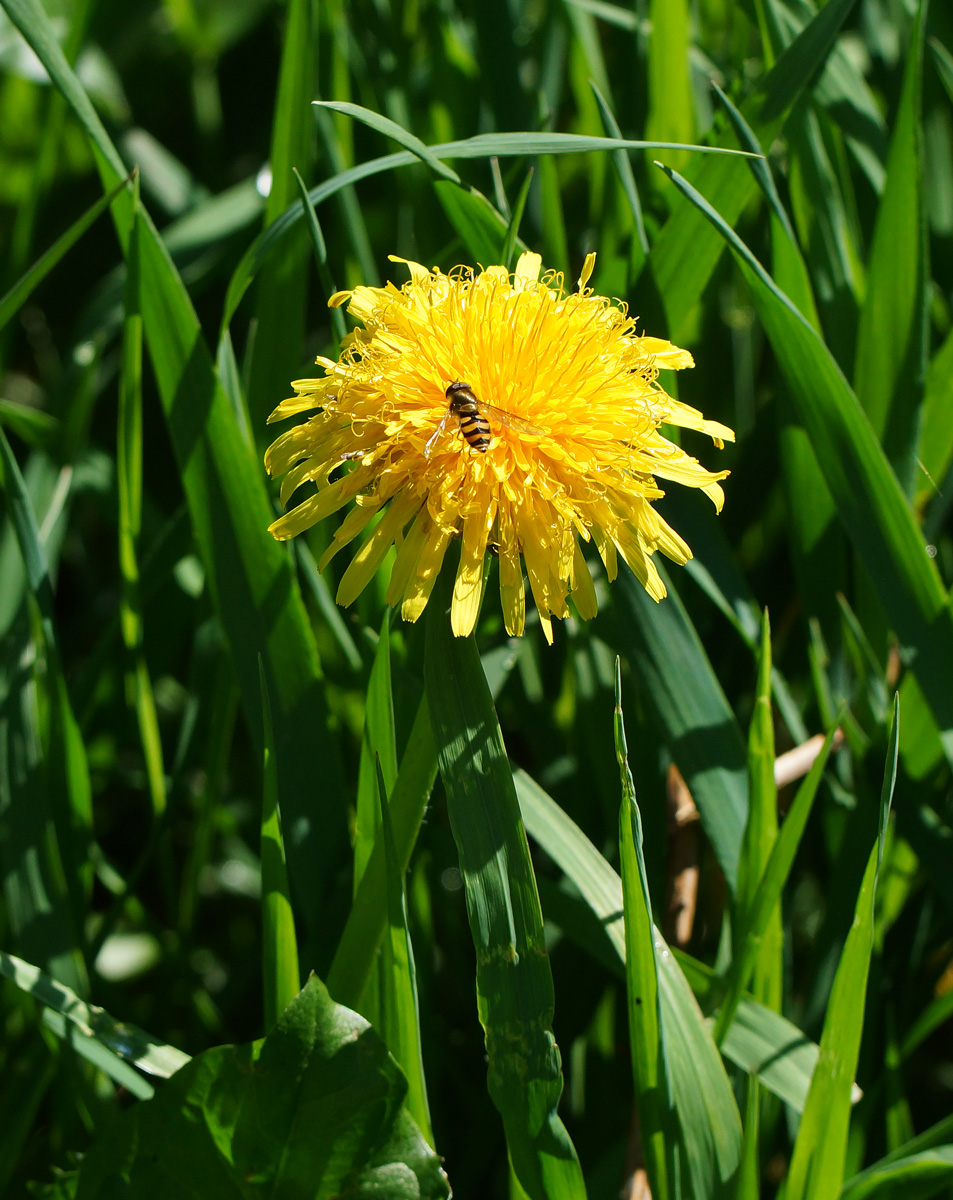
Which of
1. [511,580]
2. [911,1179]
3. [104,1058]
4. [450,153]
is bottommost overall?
[911,1179]

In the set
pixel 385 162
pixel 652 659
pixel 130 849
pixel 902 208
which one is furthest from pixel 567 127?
pixel 130 849

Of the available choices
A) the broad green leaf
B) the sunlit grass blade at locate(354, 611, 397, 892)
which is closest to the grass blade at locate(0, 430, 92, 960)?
the broad green leaf

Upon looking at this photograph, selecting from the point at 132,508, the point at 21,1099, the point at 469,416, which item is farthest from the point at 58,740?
the point at 469,416

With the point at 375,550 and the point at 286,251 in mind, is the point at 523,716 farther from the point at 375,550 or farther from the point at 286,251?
the point at 286,251

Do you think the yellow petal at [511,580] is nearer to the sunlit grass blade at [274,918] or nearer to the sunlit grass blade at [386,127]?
the sunlit grass blade at [274,918]

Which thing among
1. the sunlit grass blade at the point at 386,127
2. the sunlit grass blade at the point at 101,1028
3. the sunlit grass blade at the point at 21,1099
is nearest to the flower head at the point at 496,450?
the sunlit grass blade at the point at 386,127
